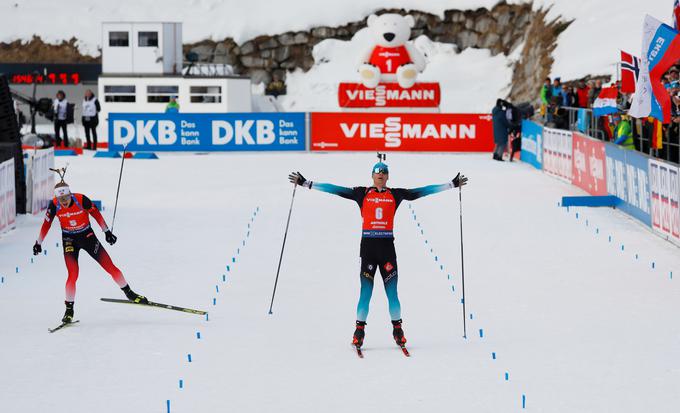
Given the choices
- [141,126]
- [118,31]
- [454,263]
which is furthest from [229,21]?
[454,263]

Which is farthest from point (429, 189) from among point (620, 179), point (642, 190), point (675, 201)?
point (620, 179)

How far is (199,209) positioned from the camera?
22.0m

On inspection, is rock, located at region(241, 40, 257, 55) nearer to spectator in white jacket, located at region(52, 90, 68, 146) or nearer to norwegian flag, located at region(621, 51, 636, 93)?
spectator in white jacket, located at region(52, 90, 68, 146)

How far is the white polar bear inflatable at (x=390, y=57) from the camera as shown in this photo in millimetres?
45562

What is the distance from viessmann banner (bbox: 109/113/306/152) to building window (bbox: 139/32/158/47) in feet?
73.4

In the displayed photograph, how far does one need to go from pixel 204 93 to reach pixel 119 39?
17.5 ft

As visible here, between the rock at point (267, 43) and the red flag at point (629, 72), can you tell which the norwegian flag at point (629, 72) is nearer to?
the red flag at point (629, 72)

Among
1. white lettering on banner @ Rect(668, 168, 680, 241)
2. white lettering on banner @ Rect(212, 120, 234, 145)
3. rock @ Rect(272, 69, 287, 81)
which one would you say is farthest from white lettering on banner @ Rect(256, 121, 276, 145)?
rock @ Rect(272, 69, 287, 81)

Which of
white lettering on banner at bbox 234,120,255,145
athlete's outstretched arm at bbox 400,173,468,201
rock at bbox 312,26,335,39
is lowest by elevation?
athlete's outstretched arm at bbox 400,173,468,201

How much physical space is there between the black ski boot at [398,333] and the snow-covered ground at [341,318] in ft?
0.62

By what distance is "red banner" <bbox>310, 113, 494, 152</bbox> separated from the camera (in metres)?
37.0

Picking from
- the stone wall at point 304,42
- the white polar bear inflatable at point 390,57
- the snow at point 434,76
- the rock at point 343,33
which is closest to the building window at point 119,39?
the snow at point 434,76

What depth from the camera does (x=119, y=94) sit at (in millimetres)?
58156

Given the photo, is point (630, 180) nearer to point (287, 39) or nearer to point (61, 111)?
point (61, 111)
